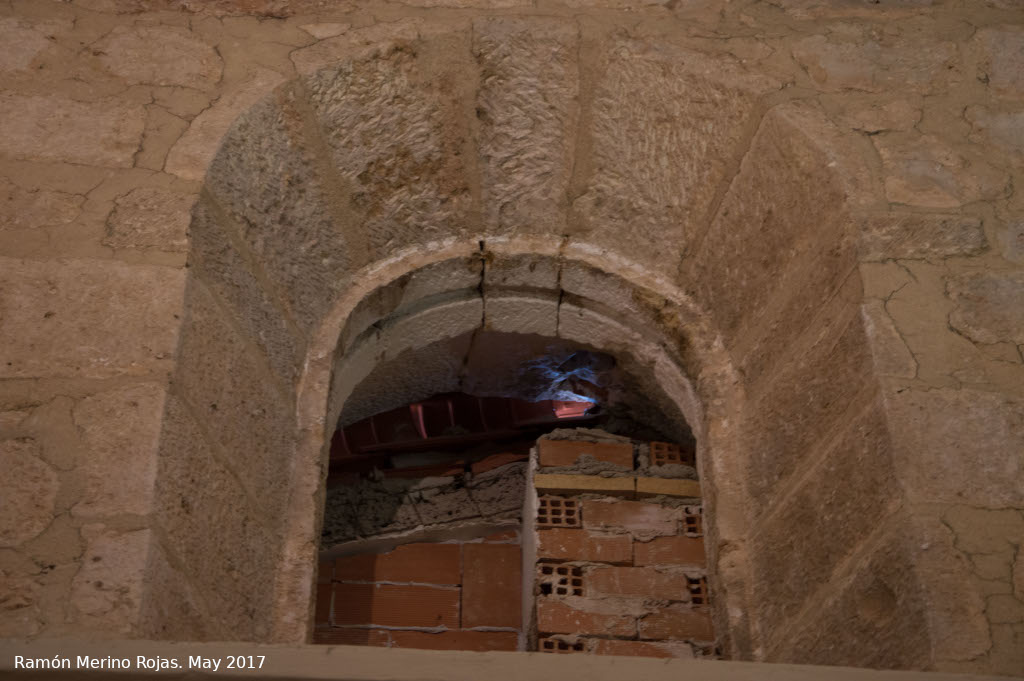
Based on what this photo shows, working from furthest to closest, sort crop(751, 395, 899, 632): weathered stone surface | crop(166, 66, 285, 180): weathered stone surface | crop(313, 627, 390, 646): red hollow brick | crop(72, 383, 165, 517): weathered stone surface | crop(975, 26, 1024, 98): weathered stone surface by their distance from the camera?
crop(313, 627, 390, 646): red hollow brick
crop(975, 26, 1024, 98): weathered stone surface
crop(166, 66, 285, 180): weathered stone surface
crop(751, 395, 899, 632): weathered stone surface
crop(72, 383, 165, 517): weathered stone surface

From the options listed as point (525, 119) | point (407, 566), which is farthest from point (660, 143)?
point (407, 566)

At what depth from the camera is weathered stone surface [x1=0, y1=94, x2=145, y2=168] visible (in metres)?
2.19

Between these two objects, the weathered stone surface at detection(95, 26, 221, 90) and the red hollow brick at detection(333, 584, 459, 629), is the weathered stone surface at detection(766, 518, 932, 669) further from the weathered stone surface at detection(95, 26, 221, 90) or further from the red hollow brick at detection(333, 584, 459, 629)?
the weathered stone surface at detection(95, 26, 221, 90)

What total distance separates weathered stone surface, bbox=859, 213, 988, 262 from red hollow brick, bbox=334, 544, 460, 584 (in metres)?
1.46

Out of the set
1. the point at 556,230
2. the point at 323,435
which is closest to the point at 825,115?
the point at 556,230

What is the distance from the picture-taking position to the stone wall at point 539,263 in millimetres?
1774

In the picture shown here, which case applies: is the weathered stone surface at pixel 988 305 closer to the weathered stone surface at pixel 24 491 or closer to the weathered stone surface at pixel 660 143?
the weathered stone surface at pixel 660 143

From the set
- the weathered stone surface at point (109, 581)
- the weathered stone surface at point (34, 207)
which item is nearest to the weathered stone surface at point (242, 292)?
the weathered stone surface at point (34, 207)

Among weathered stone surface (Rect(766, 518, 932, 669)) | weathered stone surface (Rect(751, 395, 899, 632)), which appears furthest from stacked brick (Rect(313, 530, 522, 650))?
weathered stone surface (Rect(766, 518, 932, 669))

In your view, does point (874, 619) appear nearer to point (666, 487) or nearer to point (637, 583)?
point (637, 583)

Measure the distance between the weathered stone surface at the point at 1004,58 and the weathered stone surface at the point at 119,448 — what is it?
1.73 metres

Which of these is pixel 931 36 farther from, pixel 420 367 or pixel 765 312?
pixel 420 367

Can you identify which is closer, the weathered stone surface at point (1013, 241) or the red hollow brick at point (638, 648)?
the weathered stone surface at point (1013, 241)

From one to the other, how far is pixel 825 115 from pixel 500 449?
58.1 inches
